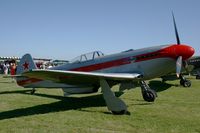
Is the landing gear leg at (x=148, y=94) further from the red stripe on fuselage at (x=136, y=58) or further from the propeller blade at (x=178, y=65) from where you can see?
the propeller blade at (x=178, y=65)

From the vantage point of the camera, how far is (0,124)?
6.25 meters

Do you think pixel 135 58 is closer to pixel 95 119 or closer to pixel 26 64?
pixel 95 119

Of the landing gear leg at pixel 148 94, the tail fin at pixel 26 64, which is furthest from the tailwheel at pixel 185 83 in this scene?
the tail fin at pixel 26 64

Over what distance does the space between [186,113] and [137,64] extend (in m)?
2.39

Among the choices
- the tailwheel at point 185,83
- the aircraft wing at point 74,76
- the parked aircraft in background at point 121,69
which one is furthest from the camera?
the tailwheel at point 185,83

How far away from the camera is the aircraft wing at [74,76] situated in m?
7.10

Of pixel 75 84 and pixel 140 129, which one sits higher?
pixel 75 84

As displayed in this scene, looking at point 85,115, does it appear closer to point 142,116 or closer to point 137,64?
point 142,116

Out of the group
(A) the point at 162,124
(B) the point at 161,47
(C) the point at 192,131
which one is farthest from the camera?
(B) the point at 161,47

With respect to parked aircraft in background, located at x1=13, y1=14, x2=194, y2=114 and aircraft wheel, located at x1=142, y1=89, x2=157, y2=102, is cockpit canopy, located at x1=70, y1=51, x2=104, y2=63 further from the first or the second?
aircraft wheel, located at x1=142, y1=89, x2=157, y2=102

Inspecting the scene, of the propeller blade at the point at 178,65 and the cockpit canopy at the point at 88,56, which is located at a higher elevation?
the cockpit canopy at the point at 88,56

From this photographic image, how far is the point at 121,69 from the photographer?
9.09 m

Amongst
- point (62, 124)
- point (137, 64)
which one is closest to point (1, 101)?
point (62, 124)

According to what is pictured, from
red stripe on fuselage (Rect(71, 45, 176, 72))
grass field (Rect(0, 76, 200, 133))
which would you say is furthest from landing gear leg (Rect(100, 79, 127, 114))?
red stripe on fuselage (Rect(71, 45, 176, 72))
